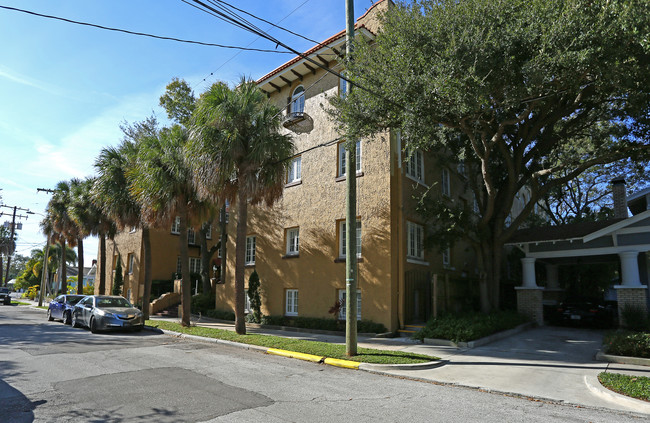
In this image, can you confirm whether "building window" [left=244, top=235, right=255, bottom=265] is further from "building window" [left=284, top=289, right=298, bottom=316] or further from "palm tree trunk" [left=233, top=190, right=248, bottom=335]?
"palm tree trunk" [left=233, top=190, right=248, bottom=335]

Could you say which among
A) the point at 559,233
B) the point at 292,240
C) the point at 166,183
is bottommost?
the point at 292,240

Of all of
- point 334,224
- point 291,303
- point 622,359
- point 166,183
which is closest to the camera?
point 622,359

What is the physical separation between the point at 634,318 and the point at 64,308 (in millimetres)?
23454

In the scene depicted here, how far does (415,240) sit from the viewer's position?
55.5ft

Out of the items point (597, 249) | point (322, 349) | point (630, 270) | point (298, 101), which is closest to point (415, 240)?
point (597, 249)

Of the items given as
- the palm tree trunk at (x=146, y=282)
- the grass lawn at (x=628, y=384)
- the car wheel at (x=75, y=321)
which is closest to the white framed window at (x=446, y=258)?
the grass lawn at (x=628, y=384)

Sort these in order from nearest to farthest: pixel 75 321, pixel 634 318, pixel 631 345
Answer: pixel 631 345
pixel 634 318
pixel 75 321

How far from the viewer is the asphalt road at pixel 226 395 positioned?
18.9 feet

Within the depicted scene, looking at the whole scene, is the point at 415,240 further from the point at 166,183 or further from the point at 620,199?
the point at 620,199

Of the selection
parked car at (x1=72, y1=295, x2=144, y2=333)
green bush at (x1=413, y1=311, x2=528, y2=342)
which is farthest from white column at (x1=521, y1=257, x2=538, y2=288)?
parked car at (x1=72, y1=295, x2=144, y2=333)

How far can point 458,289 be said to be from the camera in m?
17.4

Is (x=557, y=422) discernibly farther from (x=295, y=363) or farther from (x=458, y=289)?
(x=458, y=289)

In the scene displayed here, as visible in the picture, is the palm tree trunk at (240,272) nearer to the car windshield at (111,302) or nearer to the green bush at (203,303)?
the car windshield at (111,302)

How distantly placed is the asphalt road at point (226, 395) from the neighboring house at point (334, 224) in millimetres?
6129
